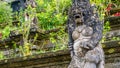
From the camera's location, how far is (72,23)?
279 inches

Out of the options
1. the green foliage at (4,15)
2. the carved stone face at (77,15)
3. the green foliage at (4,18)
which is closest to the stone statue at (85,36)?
the carved stone face at (77,15)

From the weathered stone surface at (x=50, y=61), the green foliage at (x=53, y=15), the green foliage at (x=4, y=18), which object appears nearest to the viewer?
the weathered stone surface at (x=50, y=61)

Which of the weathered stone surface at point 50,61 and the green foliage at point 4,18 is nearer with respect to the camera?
the weathered stone surface at point 50,61

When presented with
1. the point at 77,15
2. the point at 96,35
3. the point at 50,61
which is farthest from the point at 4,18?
the point at 96,35

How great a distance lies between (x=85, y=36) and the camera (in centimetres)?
695

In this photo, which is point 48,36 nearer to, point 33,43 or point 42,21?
point 33,43

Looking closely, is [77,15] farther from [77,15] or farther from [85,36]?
[85,36]

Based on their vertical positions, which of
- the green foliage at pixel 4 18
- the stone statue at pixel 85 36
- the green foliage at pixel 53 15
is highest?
the stone statue at pixel 85 36

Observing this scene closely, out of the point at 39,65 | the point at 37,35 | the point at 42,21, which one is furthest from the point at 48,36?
the point at 39,65

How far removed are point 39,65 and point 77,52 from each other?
1810 mm

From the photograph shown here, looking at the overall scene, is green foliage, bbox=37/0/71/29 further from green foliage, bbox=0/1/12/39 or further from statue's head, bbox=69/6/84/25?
statue's head, bbox=69/6/84/25

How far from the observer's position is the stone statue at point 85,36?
6.81m

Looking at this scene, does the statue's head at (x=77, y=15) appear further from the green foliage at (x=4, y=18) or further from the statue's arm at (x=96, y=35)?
the green foliage at (x=4, y=18)

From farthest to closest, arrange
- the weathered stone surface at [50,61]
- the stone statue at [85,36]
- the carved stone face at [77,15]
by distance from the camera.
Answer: the weathered stone surface at [50,61] → the carved stone face at [77,15] → the stone statue at [85,36]
